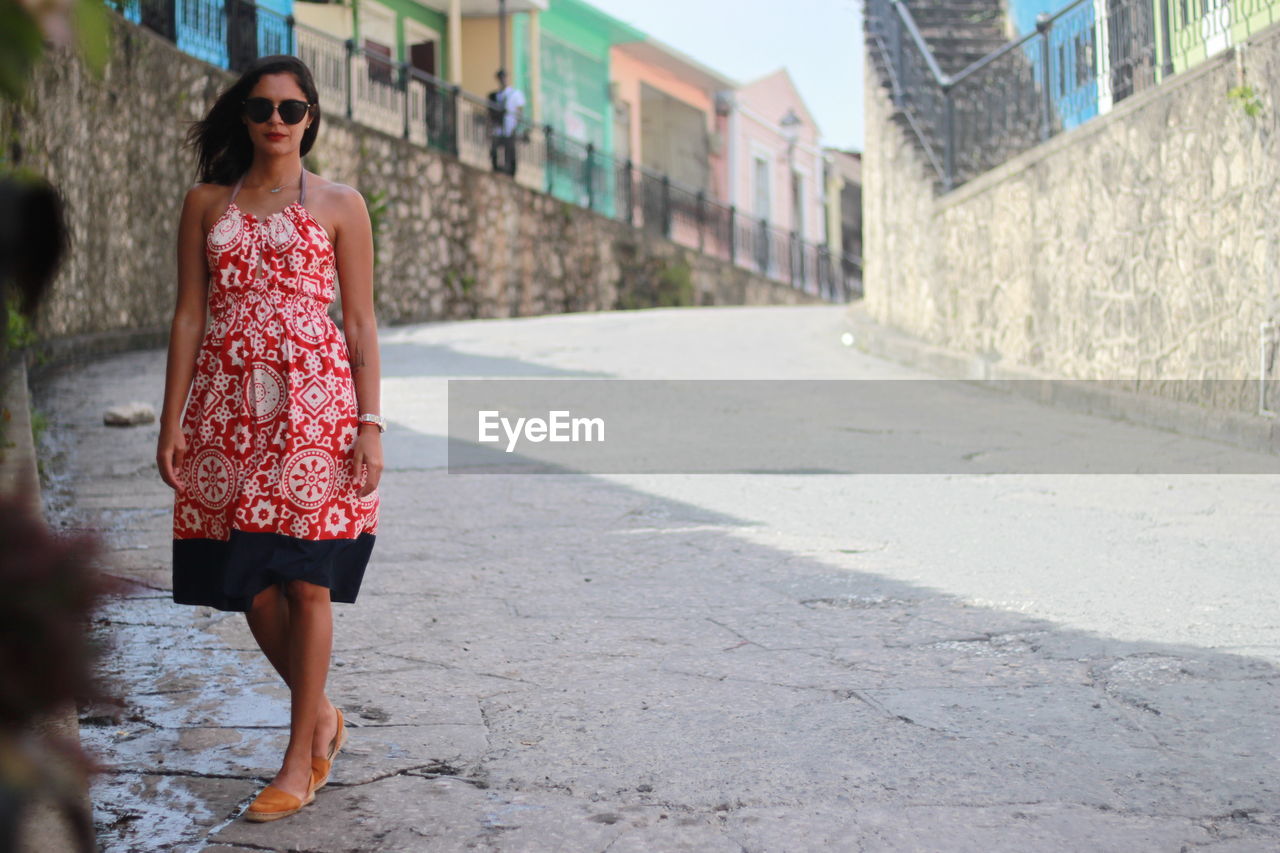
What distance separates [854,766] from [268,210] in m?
1.58

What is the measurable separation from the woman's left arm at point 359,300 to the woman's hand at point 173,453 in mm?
327

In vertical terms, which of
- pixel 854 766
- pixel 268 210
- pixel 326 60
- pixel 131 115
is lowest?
pixel 854 766

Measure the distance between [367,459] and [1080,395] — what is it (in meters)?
7.23

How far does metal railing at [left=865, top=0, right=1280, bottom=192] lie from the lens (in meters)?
8.32

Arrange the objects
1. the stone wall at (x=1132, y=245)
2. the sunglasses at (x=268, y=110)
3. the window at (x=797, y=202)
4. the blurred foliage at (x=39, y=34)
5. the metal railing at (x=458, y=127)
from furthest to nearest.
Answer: the window at (x=797, y=202), the metal railing at (x=458, y=127), the stone wall at (x=1132, y=245), the sunglasses at (x=268, y=110), the blurred foliage at (x=39, y=34)

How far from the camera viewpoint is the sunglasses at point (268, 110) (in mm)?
2781

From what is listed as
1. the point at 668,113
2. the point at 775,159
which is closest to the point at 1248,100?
the point at 668,113

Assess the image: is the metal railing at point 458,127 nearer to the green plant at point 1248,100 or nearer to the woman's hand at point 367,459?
the green plant at point 1248,100

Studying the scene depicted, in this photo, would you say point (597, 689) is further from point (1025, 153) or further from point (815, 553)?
point (1025, 153)

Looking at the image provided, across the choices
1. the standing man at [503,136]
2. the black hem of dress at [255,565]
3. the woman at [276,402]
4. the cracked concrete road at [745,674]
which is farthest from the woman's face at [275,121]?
the standing man at [503,136]

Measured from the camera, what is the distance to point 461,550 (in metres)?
5.23

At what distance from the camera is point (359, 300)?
9.46 ft

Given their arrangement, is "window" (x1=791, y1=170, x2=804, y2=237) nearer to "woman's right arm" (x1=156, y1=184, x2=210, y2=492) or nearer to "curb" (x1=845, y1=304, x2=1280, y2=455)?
"curb" (x1=845, y1=304, x2=1280, y2=455)

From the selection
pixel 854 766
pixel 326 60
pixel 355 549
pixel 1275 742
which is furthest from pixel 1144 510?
pixel 326 60
